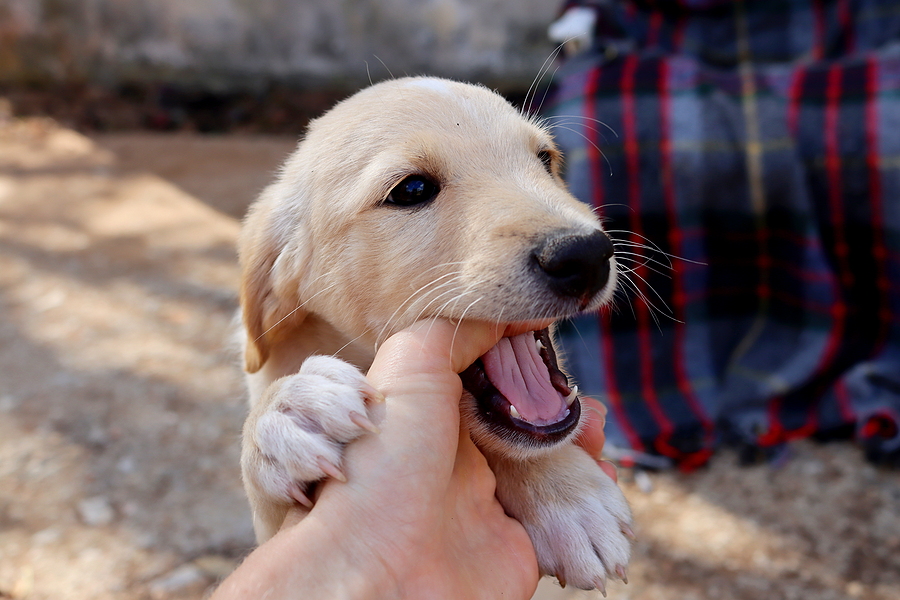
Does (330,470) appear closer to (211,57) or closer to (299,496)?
(299,496)

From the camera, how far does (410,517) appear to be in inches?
63.4

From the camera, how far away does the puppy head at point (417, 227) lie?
5.75 feet

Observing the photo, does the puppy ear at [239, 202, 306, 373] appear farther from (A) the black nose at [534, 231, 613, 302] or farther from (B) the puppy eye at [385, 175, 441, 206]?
(A) the black nose at [534, 231, 613, 302]

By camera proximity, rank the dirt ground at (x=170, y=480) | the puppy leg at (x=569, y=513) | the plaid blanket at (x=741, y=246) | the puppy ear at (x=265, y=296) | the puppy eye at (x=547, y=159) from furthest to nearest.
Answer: the plaid blanket at (x=741, y=246)
the dirt ground at (x=170, y=480)
the puppy eye at (x=547, y=159)
the puppy ear at (x=265, y=296)
the puppy leg at (x=569, y=513)

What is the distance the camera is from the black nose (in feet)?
5.56

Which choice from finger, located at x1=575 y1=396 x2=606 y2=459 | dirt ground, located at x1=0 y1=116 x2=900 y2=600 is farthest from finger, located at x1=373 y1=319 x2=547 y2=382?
dirt ground, located at x1=0 y1=116 x2=900 y2=600

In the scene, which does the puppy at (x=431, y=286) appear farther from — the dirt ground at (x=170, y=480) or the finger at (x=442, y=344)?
the dirt ground at (x=170, y=480)

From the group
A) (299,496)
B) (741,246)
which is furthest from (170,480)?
(741,246)

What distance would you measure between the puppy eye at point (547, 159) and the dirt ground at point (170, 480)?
1.31m

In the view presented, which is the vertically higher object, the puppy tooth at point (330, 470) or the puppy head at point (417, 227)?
the puppy head at point (417, 227)

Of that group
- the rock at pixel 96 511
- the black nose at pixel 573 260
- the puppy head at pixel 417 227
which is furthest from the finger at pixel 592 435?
the rock at pixel 96 511

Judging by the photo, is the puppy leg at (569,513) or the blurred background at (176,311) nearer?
the puppy leg at (569,513)

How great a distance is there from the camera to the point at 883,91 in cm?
369

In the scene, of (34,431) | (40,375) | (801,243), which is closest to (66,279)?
(40,375)
